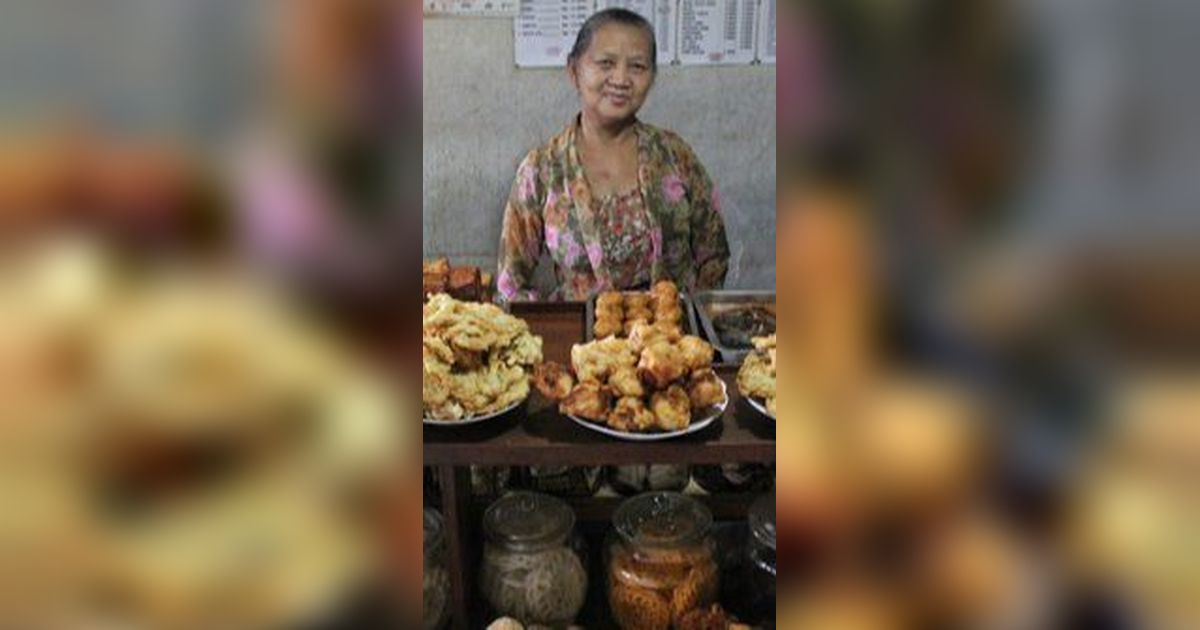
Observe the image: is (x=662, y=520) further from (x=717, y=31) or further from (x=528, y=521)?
(x=717, y=31)

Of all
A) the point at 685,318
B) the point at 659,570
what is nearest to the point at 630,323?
the point at 685,318

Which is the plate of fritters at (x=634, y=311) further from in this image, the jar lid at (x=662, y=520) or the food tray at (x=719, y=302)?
the jar lid at (x=662, y=520)

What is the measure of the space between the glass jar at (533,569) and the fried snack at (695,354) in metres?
0.40

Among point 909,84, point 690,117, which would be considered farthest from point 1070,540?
point 690,117

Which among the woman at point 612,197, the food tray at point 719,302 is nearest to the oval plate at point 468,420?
the food tray at point 719,302

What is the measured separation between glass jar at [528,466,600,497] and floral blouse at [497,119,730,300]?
1.68m

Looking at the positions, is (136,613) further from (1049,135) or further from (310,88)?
(1049,135)

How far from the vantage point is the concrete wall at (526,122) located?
12.7 ft

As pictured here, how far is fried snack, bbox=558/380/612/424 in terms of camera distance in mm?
1233

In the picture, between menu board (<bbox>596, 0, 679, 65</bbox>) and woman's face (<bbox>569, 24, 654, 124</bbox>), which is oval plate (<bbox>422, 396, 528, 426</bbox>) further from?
menu board (<bbox>596, 0, 679, 65</bbox>)

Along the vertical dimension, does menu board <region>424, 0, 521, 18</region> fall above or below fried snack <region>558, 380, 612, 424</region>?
above

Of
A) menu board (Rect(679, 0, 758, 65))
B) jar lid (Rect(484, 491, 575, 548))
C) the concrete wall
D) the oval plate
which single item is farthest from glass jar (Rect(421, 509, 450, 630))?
menu board (Rect(679, 0, 758, 65))

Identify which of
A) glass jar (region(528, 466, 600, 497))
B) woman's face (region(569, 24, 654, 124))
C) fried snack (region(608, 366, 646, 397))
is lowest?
glass jar (region(528, 466, 600, 497))

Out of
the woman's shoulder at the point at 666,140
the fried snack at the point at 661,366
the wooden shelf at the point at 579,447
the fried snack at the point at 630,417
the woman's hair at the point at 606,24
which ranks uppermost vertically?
the woman's hair at the point at 606,24
